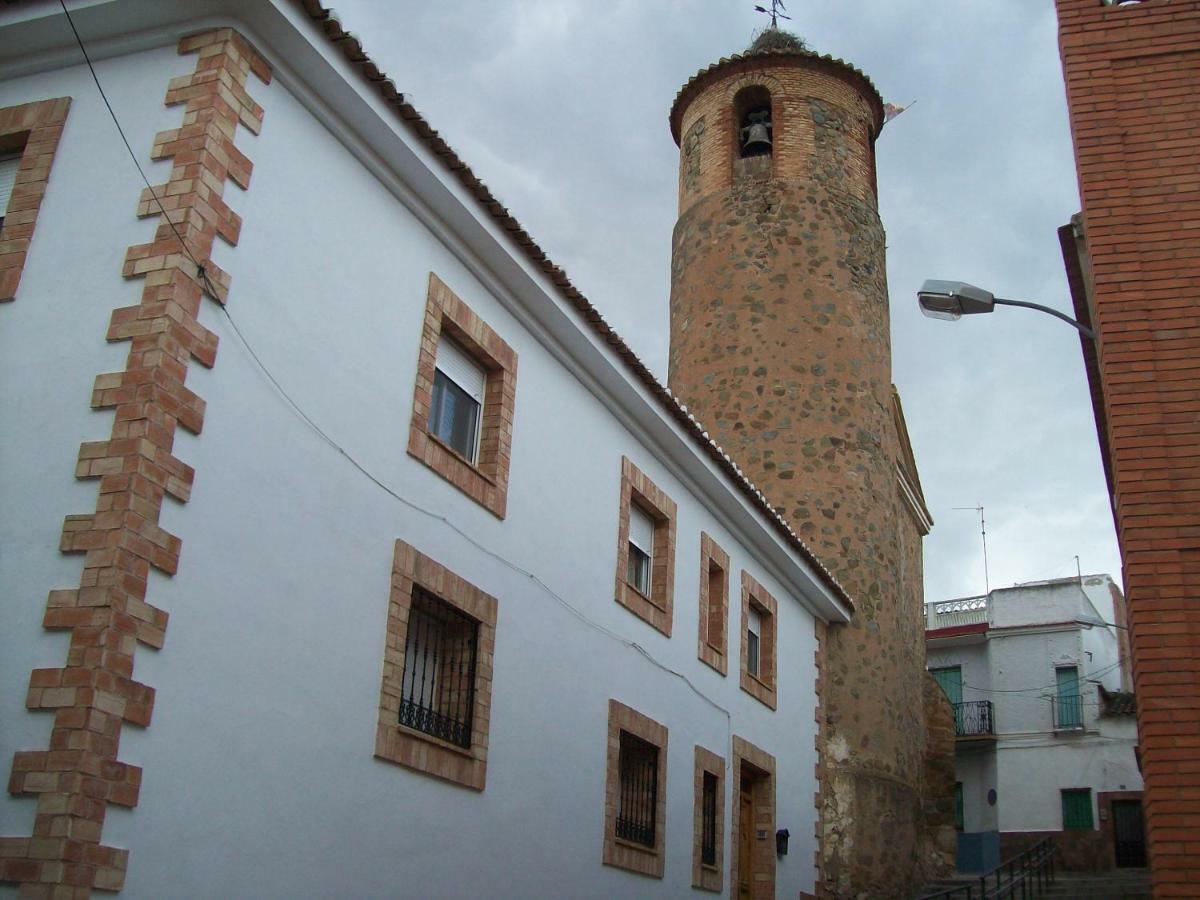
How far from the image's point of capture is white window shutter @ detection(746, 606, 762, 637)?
16.5 meters

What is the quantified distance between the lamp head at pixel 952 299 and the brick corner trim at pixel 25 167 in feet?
20.5

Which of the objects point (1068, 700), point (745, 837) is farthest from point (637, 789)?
point (1068, 700)

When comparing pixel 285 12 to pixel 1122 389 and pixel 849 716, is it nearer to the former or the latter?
pixel 1122 389

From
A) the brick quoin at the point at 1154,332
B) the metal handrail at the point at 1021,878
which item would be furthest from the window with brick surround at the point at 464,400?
the metal handrail at the point at 1021,878

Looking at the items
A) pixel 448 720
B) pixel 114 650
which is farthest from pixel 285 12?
pixel 448 720

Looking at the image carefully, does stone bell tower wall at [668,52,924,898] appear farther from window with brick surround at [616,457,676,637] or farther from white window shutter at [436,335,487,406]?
white window shutter at [436,335,487,406]

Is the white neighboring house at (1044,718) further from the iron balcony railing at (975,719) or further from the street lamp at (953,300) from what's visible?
the street lamp at (953,300)

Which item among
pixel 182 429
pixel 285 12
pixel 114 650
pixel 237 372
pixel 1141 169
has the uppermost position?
pixel 285 12

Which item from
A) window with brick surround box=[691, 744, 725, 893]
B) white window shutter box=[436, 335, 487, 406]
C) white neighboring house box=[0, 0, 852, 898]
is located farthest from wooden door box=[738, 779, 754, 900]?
white window shutter box=[436, 335, 487, 406]

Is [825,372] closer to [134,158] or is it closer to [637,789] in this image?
[637,789]

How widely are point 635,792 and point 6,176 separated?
798 cm

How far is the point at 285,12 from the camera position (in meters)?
8.41

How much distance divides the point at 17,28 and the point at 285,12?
6.47ft

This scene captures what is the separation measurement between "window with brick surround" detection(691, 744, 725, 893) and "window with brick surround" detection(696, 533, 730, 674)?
1.11 meters
